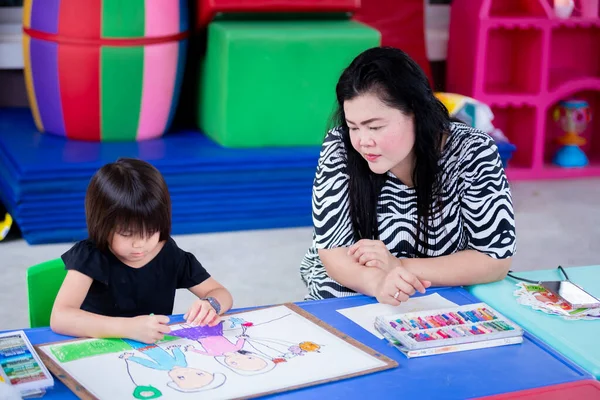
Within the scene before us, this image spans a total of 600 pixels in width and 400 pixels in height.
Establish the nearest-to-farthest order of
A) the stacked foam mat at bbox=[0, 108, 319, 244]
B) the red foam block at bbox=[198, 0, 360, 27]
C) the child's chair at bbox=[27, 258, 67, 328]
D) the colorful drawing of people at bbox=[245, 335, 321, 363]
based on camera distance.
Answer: the colorful drawing of people at bbox=[245, 335, 321, 363] < the child's chair at bbox=[27, 258, 67, 328] < the stacked foam mat at bbox=[0, 108, 319, 244] < the red foam block at bbox=[198, 0, 360, 27]

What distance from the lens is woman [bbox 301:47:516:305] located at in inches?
67.6

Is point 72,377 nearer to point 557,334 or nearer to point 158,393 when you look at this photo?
point 158,393

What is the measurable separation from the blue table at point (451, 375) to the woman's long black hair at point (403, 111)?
412 mm

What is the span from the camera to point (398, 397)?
1266 millimetres

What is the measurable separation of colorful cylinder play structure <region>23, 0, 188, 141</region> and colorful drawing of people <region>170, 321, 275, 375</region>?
7.41 ft

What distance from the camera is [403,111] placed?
173 cm

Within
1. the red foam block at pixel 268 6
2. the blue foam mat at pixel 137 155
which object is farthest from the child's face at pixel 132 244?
the red foam block at pixel 268 6

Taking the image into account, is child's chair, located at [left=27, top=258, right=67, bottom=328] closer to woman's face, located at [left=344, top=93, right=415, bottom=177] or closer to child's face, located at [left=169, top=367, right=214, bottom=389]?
child's face, located at [left=169, top=367, right=214, bottom=389]

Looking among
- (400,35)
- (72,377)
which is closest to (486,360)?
(72,377)

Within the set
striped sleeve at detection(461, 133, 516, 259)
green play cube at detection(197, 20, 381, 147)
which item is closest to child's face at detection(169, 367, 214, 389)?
striped sleeve at detection(461, 133, 516, 259)

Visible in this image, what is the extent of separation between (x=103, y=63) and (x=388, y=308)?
227cm

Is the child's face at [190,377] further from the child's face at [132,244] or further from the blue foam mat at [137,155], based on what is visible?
the blue foam mat at [137,155]

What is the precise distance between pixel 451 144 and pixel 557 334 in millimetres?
527

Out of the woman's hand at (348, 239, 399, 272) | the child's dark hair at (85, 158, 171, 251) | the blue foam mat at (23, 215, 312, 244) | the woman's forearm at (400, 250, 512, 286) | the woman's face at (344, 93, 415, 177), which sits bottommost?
the blue foam mat at (23, 215, 312, 244)
